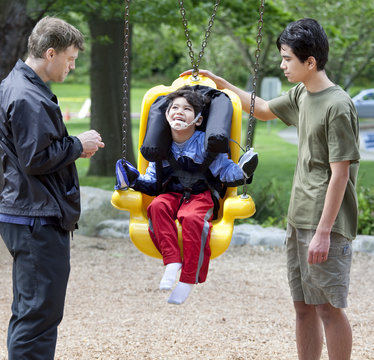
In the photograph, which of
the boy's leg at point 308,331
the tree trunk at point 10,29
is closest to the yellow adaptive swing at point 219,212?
the boy's leg at point 308,331

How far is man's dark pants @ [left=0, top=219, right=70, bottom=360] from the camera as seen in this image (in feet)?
8.50

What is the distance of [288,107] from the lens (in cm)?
318

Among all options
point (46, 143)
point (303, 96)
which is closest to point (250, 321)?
point (303, 96)

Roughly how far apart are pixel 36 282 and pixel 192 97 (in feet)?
4.55

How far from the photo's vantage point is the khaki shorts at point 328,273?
109 inches

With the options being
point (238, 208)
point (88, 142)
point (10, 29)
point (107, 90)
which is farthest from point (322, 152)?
point (107, 90)

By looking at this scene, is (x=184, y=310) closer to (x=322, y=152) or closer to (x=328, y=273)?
(x=328, y=273)

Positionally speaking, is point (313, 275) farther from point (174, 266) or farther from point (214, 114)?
point (214, 114)

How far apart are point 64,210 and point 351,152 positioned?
1251mm

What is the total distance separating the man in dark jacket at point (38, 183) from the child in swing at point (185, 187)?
0.62 metres

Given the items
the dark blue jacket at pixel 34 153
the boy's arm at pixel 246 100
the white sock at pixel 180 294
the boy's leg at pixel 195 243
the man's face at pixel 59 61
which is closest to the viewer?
the dark blue jacket at pixel 34 153

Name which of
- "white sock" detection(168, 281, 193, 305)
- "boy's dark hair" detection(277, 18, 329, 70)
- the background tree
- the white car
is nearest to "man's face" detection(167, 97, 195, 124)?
"boy's dark hair" detection(277, 18, 329, 70)

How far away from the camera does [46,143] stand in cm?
248

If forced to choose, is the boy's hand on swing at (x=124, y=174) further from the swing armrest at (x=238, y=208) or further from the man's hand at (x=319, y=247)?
the man's hand at (x=319, y=247)
